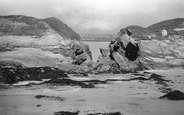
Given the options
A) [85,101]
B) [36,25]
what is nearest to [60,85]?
[85,101]

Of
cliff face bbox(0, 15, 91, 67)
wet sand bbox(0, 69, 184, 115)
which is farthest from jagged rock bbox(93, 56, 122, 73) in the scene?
wet sand bbox(0, 69, 184, 115)

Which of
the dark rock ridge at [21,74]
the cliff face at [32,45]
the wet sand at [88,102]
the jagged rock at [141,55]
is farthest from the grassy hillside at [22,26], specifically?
the wet sand at [88,102]

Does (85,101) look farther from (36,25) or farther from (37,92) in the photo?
(36,25)

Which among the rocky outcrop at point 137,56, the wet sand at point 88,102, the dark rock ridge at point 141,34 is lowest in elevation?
the wet sand at point 88,102

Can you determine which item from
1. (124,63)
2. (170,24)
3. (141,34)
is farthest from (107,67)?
(170,24)

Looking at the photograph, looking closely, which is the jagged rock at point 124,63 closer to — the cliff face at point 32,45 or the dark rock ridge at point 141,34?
the dark rock ridge at point 141,34

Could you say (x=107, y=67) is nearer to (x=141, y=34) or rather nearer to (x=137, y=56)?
(x=137, y=56)
